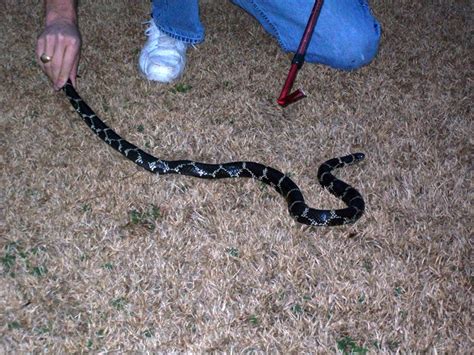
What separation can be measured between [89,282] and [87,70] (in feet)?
10.2

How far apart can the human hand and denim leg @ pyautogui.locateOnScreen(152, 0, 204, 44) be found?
1.33 metres

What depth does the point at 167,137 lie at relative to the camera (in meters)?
5.50

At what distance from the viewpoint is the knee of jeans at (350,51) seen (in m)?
6.44

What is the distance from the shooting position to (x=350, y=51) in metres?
6.46

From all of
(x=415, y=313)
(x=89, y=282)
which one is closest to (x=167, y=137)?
(x=89, y=282)

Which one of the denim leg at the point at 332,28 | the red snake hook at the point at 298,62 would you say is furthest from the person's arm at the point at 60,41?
the denim leg at the point at 332,28

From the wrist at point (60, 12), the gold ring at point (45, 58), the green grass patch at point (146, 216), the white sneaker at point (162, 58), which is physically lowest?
the green grass patch at point (146, 216)

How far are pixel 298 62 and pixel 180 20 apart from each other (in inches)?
61.0

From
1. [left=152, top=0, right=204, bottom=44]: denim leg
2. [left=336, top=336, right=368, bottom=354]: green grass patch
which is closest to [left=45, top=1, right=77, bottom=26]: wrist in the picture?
[left=152, top=0, right=204, bottom=44]: denim leg

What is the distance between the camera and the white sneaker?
20.1 feet

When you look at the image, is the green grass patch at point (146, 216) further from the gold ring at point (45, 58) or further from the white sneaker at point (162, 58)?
the white sneaker at point (162, 58)

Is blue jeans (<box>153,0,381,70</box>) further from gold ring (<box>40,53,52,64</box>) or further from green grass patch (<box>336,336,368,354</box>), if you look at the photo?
green grass patch (<box>336,336,368,354</box>)

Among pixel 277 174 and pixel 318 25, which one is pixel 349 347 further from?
pixel 318 25

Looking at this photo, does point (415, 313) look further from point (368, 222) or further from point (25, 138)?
point (25, 138)
